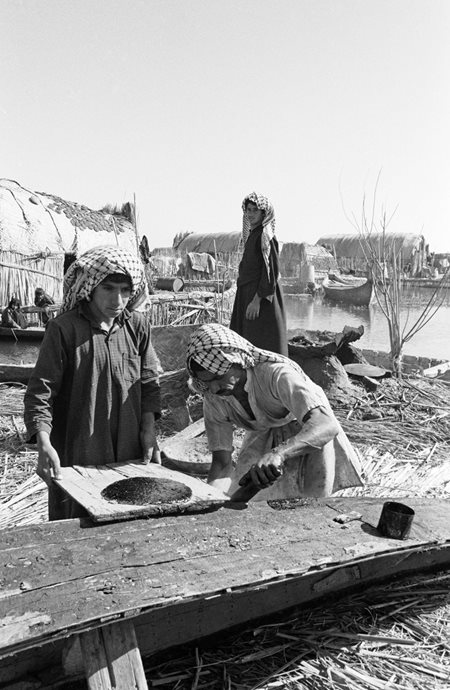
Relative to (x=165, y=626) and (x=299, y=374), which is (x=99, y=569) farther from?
(x=299, y=374)

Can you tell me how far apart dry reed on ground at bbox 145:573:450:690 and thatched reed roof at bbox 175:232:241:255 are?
101 ft

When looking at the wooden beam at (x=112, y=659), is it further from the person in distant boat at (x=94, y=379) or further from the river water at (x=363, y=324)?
the river water at (x=363, y=324)

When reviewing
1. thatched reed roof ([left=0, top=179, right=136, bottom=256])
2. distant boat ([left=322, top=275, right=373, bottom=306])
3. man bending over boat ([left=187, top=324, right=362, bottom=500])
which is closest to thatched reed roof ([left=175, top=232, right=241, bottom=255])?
distant boat ([left=322, top=275, right=373, bottom=306])

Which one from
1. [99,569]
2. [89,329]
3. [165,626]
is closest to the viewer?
[99,569]

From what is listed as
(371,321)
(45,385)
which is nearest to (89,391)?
(45,385)

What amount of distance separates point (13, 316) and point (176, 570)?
8.14m

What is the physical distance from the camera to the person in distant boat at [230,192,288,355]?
4812mm

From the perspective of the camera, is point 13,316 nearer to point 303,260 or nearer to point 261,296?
point 261,296

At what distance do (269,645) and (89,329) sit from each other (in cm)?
137

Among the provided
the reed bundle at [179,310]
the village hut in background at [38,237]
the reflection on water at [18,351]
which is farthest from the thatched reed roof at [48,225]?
the reed bundle at [179,310]

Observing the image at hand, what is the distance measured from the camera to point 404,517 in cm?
203

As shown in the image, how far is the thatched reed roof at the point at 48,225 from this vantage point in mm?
9641

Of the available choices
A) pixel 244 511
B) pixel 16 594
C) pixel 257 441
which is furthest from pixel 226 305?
pixel 16 594

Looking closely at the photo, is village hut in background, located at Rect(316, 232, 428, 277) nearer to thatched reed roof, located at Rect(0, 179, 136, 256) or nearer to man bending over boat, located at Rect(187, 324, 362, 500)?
thatched reed roof, located at Rect(0, 179, 136, 256)
